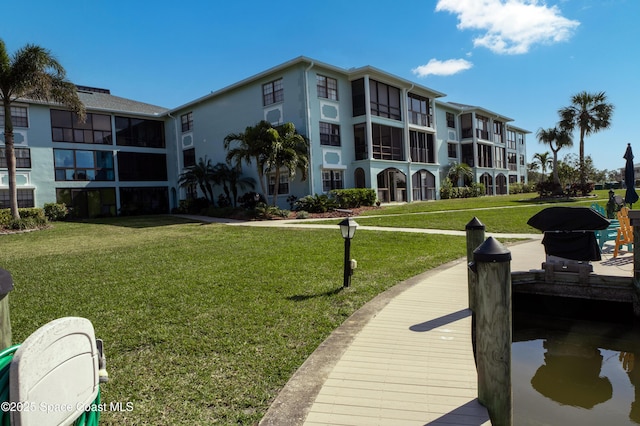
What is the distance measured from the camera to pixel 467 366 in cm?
372

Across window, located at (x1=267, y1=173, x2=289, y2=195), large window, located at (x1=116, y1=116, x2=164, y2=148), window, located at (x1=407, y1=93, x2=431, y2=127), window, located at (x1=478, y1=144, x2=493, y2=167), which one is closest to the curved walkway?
window, located at (x1=267, y1=173, x2=289, y2=195)

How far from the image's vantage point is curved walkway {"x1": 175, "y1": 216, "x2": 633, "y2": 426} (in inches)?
116

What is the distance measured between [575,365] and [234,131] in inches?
1004

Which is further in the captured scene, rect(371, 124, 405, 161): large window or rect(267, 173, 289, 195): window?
rect(371, 124, 405, 161): large window

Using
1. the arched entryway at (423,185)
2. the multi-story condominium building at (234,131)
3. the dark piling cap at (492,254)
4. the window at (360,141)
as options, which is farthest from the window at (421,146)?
the dark piling cap at (492,254)

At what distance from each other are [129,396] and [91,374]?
4.58 feet

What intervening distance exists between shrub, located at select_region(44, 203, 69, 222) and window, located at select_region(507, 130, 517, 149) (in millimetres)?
47300

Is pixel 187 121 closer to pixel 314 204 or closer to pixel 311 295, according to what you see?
pixel 314 204

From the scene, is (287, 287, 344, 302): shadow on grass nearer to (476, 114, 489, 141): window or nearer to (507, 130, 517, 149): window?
(476, 114, 489, 141): window

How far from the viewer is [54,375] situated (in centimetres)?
181

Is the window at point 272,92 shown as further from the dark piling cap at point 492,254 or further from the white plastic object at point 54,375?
the white plastic object at point 54,375

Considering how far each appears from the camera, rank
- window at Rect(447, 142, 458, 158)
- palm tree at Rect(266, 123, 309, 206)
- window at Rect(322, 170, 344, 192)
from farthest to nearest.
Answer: window at Rect(447, 142, 458, 158) < window at Rect(322, 170, 344, 192) < palm tree at Rect(266, 123, 309, 206)

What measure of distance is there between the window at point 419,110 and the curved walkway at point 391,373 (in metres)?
26.5

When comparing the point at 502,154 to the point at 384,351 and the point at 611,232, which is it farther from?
the point at 384,351
